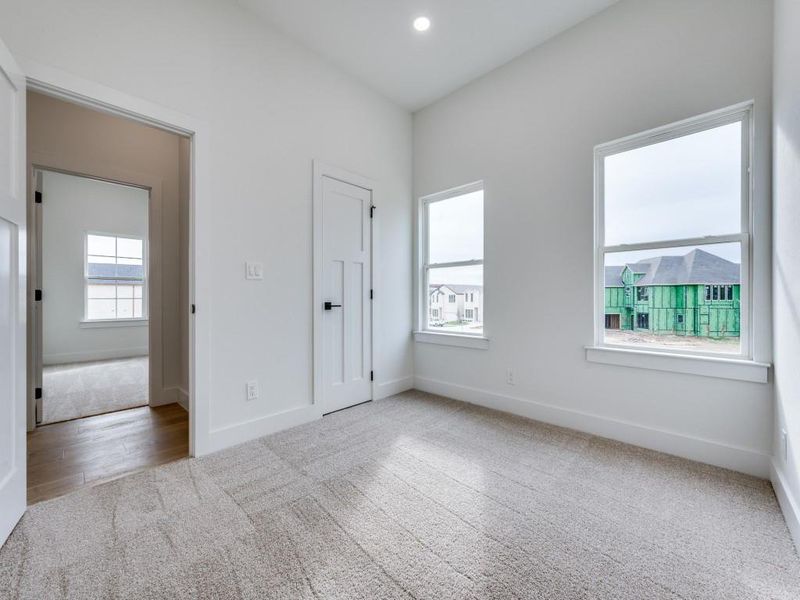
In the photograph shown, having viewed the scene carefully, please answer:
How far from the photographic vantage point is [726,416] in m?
1.99

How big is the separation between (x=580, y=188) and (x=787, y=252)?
1.24 m

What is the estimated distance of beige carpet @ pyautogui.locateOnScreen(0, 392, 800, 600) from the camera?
3.99 feet

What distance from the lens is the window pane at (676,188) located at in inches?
80.0

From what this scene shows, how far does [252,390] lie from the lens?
96.3 inches

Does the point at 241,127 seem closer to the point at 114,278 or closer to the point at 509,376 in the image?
the point at 509,376

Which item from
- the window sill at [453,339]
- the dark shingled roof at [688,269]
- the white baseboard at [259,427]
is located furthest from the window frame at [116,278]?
the dark shingled roof at [688,269]

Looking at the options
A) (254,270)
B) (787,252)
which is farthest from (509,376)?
(254,270)

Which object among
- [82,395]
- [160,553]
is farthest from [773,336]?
[82,395]

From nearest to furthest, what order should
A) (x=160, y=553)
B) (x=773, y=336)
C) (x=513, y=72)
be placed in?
(x=160, y=553)
(x=773, y=336)
(x=513, y=72)

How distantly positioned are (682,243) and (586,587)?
2030 mm

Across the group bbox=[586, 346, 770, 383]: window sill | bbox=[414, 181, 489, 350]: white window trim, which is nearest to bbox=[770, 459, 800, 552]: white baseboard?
bbox=[586, 346, 770, 383]: window sill

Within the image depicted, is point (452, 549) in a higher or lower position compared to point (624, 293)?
lower

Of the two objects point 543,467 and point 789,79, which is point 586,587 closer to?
point 543,467

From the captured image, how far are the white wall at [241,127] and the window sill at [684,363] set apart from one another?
225cm
